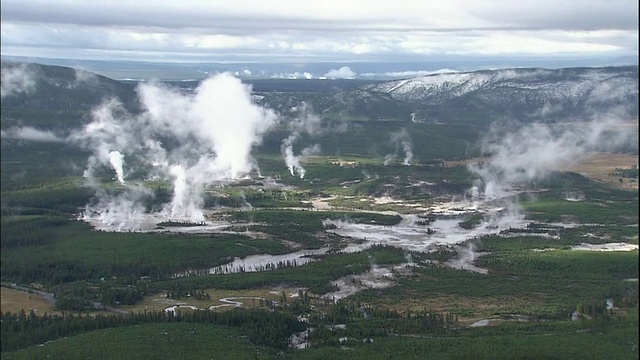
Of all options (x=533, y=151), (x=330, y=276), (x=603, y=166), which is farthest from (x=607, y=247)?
(x=533, y=151)

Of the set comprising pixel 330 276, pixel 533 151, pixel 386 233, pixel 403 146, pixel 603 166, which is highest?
pixel 533 151

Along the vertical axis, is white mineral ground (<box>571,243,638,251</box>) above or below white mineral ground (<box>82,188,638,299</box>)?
above

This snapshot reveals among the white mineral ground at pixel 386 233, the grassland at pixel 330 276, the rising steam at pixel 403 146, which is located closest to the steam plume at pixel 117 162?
the grassland at pixel 330 276

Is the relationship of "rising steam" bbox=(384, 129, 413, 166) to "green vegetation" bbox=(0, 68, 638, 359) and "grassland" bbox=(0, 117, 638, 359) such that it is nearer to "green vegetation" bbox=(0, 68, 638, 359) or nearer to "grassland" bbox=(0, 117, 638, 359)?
"grassland" bbox=(0, 117, 638, 359)

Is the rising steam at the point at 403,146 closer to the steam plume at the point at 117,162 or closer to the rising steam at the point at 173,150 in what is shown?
the rising steam at the point at 173,150

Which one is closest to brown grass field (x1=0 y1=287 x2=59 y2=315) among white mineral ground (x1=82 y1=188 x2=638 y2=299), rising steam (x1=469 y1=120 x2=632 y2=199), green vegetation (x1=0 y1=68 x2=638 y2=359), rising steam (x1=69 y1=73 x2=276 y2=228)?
green vegetation (x1=0 y1=68 x2=638 y2=359)

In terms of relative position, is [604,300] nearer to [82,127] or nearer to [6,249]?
[6,249]

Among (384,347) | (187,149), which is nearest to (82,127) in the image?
(187,149)

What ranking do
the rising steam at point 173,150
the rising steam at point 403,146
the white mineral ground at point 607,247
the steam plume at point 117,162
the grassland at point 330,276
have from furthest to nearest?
1. the rising steam at point 403,146
2. the steam plume at point 117,162
3. the rising steam at point 173,150
4. the white mineral ground at point 607,247
5. the grassland at point 330,276

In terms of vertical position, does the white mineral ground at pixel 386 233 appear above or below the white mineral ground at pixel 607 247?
below

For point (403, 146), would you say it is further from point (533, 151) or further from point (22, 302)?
point (22, 302)

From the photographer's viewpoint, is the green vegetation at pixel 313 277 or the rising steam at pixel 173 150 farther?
the rising steam at pixel 173 150
